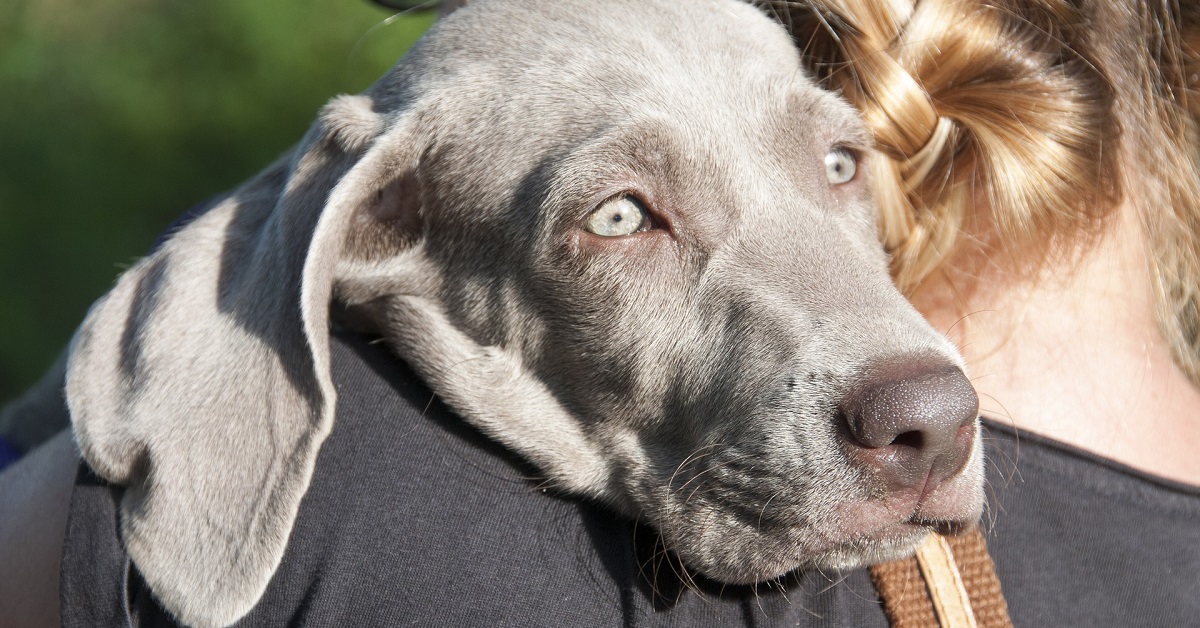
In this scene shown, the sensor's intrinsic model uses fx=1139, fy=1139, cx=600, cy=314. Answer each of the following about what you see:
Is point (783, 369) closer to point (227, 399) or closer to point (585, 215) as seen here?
point (585, 215)

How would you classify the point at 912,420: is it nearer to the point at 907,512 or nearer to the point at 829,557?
the point at 907,512

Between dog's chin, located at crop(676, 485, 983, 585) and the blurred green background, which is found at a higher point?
dog's chin, located at crop(676, 485, 983, 585)

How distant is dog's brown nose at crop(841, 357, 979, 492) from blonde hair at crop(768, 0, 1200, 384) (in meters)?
0.64

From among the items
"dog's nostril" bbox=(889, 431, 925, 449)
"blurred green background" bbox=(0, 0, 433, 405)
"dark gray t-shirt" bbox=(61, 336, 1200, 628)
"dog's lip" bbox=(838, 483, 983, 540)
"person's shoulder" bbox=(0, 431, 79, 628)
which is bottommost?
"blurred green background" bbox=(0, 0, 433, 405)

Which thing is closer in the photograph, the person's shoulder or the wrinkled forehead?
the person's shoulder

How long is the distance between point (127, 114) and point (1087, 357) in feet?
18.5

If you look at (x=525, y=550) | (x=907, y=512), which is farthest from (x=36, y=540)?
(x=907, y=512)

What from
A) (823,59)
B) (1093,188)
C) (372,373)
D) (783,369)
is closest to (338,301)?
(372,373)

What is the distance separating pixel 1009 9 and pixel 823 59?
1.43 ft

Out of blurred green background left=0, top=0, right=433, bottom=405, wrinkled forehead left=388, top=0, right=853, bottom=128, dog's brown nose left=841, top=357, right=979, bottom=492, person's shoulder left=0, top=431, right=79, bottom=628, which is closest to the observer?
dog's brown nose left=841, top=357, right=979, bottom=492

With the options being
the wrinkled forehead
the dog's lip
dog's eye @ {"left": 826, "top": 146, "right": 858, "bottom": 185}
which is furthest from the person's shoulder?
→ dog's eye @ {"left": 826, "top": 146, "right": 858, "bottom": 185}

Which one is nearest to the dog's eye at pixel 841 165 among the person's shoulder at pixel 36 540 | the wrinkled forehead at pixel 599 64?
the wrinkled forehead at pixel 599 64

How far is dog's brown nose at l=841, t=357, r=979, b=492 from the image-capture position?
77.4 inches

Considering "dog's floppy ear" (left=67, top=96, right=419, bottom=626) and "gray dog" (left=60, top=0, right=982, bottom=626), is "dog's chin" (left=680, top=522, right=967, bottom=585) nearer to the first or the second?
"gray dog" (left=60, top=0, right=982, bottom=626)
